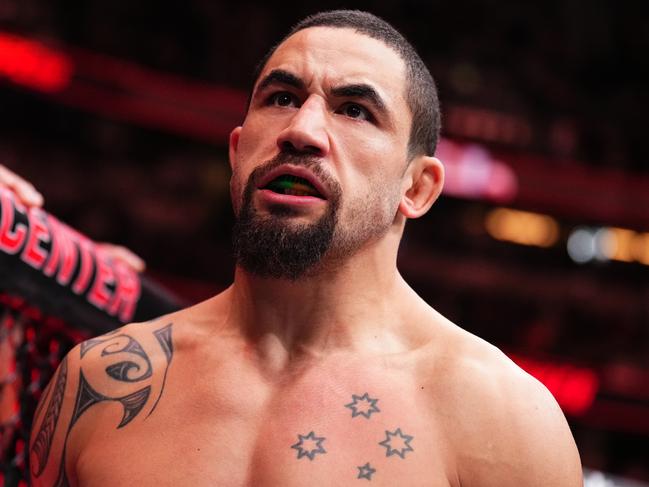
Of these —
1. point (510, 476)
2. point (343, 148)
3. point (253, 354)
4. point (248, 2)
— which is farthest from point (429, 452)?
point (248, 2)

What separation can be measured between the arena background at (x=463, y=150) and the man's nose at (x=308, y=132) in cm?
779

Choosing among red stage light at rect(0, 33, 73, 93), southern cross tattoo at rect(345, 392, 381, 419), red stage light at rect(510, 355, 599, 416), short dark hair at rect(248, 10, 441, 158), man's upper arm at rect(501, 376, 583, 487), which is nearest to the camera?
man's upper arm at rect(501, 376, 583, 487)

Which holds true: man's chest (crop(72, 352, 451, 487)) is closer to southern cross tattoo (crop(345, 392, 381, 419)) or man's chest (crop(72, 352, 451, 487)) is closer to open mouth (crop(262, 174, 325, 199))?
southern cross tattoo (crop(345, 392, 381, 419))

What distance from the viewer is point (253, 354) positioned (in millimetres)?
1904

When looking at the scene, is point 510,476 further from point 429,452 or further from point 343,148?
point 343,148

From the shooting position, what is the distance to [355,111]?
1.90 metres

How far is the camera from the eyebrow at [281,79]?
1.91 m

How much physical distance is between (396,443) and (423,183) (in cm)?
65

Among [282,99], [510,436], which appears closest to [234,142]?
[282,99]

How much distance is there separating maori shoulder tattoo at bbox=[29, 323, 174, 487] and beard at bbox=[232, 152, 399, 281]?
0.98 feet

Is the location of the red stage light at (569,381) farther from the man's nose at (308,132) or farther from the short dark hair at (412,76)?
the man's nose at (308,132)

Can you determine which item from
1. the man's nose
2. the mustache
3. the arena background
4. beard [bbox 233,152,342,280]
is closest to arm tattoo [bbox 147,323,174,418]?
beard [bbox 233,152,342,280]

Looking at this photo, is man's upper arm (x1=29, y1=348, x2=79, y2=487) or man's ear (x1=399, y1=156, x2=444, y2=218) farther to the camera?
man's ear (x1=399, y1=156, x2=444, y2=218)

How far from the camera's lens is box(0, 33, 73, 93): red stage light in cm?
919
